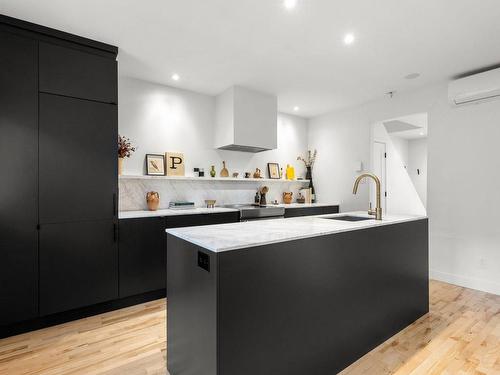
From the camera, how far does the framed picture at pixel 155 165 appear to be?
147 inches

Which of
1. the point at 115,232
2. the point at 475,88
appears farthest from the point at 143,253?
the point at 475,88

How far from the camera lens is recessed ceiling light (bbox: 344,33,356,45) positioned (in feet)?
8.46

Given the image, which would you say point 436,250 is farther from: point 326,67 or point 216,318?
point 216,318

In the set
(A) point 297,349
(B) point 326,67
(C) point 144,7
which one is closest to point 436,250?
(B) point 326,67

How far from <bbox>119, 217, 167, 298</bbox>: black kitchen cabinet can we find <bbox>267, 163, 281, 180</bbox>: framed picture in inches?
95.1

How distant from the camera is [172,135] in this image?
3.99 meters

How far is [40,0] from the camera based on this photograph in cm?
212

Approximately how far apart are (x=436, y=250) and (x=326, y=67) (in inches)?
114

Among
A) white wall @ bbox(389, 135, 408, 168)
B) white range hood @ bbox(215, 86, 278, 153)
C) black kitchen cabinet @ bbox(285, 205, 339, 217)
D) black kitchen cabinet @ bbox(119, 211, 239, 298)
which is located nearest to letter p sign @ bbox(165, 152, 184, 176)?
white range hood @ bbox(215, 86, 278, 153)

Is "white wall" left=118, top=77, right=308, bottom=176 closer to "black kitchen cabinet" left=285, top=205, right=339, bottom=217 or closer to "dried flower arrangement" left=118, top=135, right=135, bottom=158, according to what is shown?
"dried flower arrangement" left=118, top=135, right=135, bottom=158

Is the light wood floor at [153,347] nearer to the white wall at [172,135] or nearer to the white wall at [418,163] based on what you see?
the white wall at [172,135]

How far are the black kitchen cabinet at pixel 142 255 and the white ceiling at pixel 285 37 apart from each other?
72.7 inches

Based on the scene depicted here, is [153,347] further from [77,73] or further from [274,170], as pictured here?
[274,170]

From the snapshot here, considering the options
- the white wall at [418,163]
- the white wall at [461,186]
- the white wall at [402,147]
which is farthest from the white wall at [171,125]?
the white wall at [418,163]
